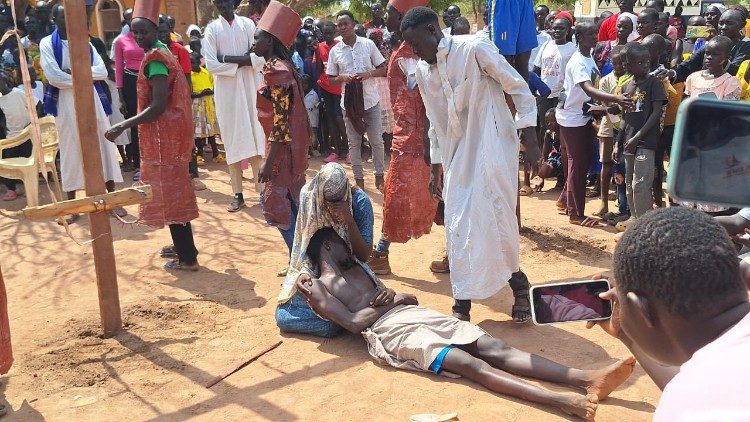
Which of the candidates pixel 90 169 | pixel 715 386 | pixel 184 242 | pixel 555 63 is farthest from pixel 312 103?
pixel 715 386

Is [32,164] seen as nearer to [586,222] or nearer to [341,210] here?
[341,210]

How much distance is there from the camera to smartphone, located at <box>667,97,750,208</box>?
1.26 meters

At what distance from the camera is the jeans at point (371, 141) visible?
306 inches

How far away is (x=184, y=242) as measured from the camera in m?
5.54

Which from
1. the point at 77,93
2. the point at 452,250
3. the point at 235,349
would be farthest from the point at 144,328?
the point at 452,250

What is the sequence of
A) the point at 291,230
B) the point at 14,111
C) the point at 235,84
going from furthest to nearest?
the point at 14,111
the point at 235,84
the point at 291,230

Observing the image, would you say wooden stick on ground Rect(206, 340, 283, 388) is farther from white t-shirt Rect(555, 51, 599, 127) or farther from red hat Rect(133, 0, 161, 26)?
white t-shirt Rect(555, 51, 599, 127)

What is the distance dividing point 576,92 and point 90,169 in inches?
172

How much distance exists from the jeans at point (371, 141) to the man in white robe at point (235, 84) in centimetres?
104

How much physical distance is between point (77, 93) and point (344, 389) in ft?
7.61

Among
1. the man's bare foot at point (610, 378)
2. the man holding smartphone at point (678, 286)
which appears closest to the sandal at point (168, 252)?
the man's bare foot at point (610, 378)

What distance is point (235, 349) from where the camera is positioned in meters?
4.12

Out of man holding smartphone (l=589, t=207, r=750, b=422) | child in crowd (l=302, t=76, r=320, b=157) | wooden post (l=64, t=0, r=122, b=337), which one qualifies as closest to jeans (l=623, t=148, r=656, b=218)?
wooden post (l=64, t=0, r=122, b=337)

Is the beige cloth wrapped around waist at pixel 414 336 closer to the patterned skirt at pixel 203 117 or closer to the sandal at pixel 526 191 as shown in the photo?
the sandal at pixel 526 191
